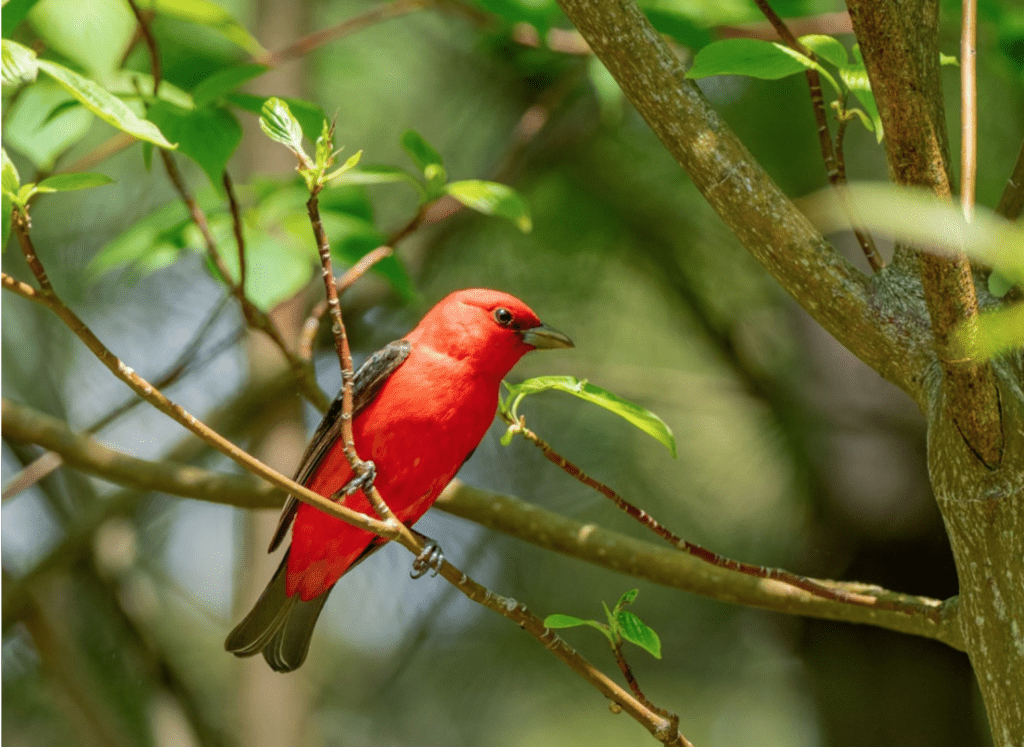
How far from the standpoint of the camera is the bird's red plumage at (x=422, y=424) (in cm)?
269

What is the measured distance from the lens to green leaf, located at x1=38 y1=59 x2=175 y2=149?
146 centimetres

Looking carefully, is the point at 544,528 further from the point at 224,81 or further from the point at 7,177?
the point at 7,177

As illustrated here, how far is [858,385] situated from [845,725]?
1.47m

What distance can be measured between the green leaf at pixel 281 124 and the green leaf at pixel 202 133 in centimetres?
65

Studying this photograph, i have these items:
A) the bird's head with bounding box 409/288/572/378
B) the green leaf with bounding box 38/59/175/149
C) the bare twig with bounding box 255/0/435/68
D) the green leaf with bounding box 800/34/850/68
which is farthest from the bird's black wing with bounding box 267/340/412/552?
the green leaf with bounding box 800/34/850/68

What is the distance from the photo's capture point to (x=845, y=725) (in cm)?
428

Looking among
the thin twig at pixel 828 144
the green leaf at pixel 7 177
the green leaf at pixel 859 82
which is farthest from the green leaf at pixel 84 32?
the green leaf at pixel 859 82

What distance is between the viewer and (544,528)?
2711 millimetres

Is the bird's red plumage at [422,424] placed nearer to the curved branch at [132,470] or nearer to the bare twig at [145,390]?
the curved branch at [132,470]

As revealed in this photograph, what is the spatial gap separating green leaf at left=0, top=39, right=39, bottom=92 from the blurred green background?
2603mm

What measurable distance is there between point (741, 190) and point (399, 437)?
1.18 m

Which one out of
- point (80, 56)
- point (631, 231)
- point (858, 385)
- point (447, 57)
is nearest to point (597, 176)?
point (631, 231)

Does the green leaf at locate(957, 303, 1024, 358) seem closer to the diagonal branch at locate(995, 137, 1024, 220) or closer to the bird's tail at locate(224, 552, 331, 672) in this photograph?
the diagonal branch at locate(995, 137, 1024, 220)

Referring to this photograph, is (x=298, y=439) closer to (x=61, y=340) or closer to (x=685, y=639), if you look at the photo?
(x=61, y=340)
